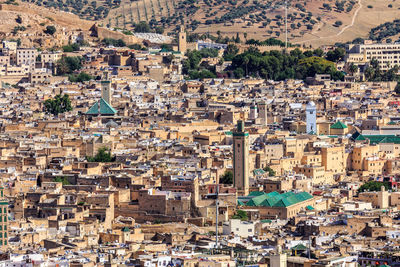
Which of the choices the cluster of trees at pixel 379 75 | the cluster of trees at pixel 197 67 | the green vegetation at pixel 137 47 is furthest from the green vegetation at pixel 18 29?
the cluster of trees at pixel 379 75

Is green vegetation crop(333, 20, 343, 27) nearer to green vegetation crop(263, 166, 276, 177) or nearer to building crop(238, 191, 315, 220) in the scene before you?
green vegetation crop(263, 166, 276, 177)

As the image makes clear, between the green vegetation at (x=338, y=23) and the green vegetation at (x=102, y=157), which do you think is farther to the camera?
the green vegetation at (x=338, y=23)

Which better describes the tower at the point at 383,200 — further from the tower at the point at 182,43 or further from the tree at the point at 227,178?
the tower at the point at 182,43

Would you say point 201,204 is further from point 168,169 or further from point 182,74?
point 182,74

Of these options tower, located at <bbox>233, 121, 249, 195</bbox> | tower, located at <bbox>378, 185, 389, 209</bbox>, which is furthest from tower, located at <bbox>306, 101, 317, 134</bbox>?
tower, located at <bbox>378, 185, 389, 209</bbox>

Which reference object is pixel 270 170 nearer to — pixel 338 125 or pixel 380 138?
pixel 380 138

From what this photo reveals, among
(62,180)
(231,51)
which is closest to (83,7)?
(231,51)

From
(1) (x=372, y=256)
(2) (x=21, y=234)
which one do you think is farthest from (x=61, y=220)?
(1) (x=372, y=256)
